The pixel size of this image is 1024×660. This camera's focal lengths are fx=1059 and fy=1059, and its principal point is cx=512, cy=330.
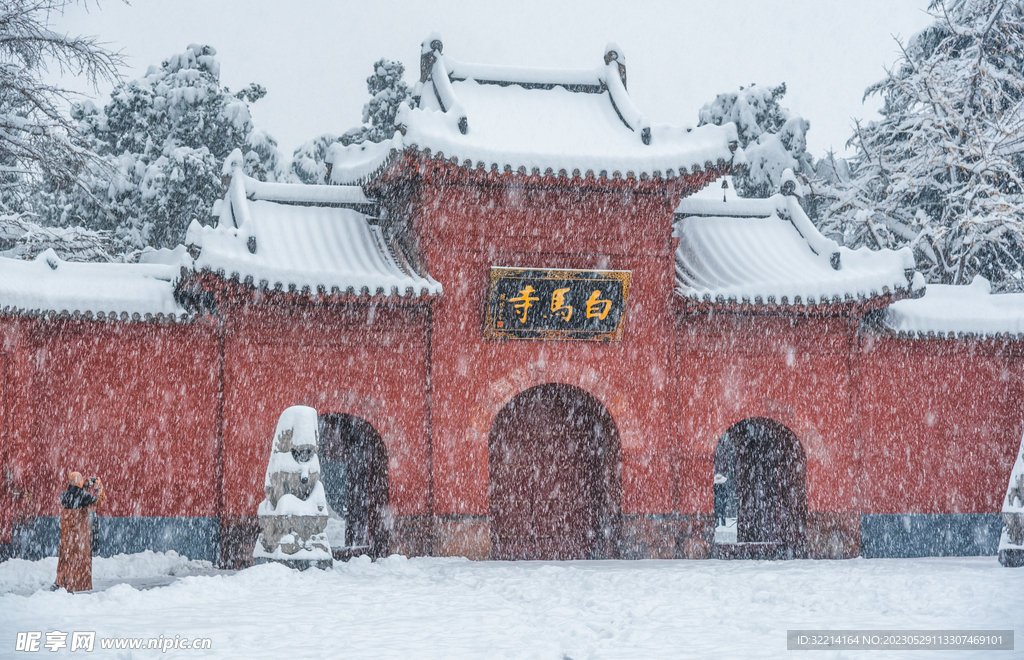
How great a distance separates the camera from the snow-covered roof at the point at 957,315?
12.6 m

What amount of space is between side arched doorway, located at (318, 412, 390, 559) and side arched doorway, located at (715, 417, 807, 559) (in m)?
4.01

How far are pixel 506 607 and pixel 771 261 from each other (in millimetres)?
6543

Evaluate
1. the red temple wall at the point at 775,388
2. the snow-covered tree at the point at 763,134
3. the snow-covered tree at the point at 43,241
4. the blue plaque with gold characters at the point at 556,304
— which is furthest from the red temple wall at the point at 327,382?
the snow-covered tree at the point at 763,134

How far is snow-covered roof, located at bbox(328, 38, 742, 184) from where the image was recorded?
37.1 ft

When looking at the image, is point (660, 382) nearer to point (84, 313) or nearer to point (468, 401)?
point (468, 401)

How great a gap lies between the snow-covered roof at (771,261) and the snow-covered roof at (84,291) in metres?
5.80

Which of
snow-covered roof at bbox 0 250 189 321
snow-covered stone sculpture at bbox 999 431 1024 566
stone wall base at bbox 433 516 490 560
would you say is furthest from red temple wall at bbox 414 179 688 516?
snow-covered stone sculpture at bbox 999 431 1024 566

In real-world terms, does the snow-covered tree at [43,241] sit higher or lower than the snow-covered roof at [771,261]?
higher

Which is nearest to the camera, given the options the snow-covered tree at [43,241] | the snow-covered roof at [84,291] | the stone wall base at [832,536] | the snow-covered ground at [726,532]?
the snow-covered roof at [84,291]

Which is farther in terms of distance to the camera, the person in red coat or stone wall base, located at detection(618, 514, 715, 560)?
stone wall base, located at detection(618, 514, 715, 560)

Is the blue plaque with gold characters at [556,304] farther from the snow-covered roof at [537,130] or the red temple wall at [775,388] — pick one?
the snow-covered roof at [537,130]

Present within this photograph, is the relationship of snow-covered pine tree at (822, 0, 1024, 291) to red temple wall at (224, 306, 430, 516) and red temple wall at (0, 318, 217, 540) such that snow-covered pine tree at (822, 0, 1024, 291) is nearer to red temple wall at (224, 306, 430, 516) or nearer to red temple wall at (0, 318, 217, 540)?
red temple wall at (224, 306, 430, 516)

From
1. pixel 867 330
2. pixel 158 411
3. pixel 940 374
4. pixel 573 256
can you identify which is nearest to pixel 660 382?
pixel 573 256

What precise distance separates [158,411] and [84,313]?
4.25 ft
